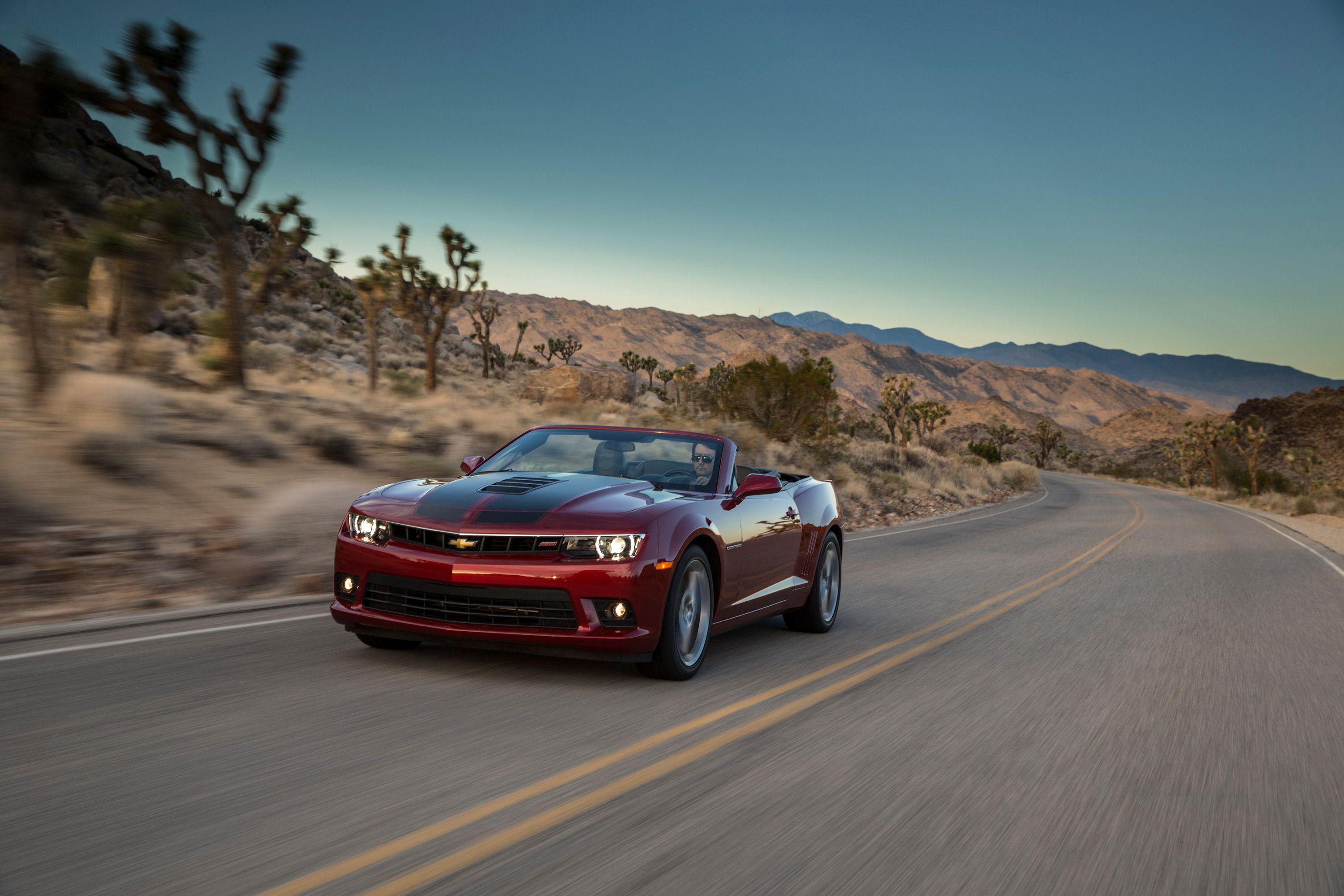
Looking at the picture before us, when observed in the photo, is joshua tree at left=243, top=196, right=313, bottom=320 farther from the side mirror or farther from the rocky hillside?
the rocky hillside

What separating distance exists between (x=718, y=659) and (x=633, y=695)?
1.29m

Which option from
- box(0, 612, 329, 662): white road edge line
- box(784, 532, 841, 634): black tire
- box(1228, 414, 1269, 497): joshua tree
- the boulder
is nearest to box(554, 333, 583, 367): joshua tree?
the boulder

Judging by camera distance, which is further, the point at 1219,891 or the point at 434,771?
the point at 434,771

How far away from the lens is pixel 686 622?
19.5 feet

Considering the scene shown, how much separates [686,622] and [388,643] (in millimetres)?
1738

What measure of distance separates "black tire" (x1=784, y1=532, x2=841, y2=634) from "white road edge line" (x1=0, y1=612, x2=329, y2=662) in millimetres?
3411

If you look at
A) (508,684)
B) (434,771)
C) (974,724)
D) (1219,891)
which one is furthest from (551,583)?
(1219,891)

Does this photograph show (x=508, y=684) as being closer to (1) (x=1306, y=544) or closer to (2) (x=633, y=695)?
(2) (x=633, y=695)

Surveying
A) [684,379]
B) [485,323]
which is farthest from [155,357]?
[684,379]

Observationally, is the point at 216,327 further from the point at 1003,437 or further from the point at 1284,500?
the point at 1003,437

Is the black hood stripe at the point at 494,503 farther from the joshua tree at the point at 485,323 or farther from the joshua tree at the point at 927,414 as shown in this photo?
the joshua tree at the point at 927,414

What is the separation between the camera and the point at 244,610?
741 cm

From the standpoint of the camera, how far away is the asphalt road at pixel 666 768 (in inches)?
129

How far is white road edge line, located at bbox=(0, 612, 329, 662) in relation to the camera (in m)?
5.62
